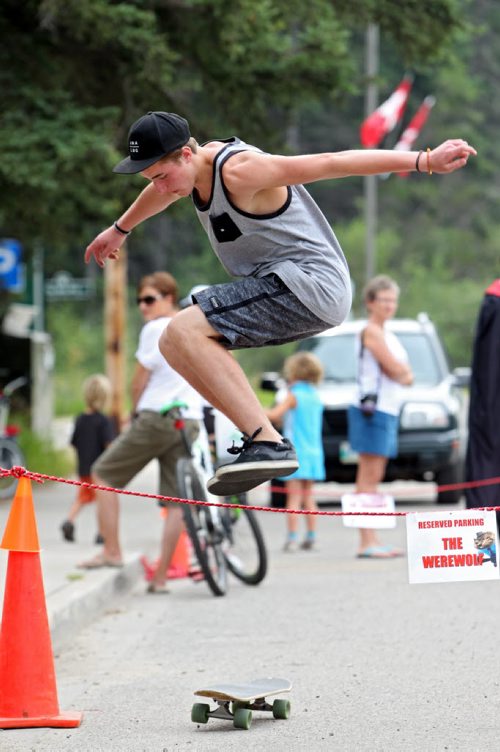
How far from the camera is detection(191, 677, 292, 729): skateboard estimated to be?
5.96m

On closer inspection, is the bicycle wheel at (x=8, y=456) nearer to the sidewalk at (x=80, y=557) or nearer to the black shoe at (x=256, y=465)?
the sidewalk at (x=80, y=557)

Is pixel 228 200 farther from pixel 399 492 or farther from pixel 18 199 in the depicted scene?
pixel 399 492

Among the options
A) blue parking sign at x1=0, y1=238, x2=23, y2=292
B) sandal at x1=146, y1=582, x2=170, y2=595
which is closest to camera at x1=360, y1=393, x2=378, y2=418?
sandal at x1=146, y1=582, x2=170, y2=595

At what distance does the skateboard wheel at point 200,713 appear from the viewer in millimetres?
6008

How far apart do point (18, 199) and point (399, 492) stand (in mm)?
5618

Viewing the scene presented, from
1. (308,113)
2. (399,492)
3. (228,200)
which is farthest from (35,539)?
(308,113)

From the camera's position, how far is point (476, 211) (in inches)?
2650

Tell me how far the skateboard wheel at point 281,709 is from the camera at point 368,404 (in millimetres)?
5946

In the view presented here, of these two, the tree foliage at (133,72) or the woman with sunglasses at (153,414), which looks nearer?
the woman with sunglasses at (153,414)

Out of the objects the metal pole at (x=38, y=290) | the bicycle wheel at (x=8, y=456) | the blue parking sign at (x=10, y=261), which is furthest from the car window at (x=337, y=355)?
the metal pole at (x=38, y=290)

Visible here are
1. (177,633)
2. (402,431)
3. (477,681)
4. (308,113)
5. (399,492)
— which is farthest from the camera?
(308,113)

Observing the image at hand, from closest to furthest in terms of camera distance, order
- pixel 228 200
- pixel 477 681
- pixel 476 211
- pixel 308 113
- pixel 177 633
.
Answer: pixel 228 200
pixel 477 681
pixel 177 633
pixel 308 113
pixel 476 211

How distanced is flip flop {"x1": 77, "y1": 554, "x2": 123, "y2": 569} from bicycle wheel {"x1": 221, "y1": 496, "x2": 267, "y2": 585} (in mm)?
764

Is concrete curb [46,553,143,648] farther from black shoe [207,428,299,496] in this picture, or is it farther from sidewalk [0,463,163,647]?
black shoe [207,428,299,496]
